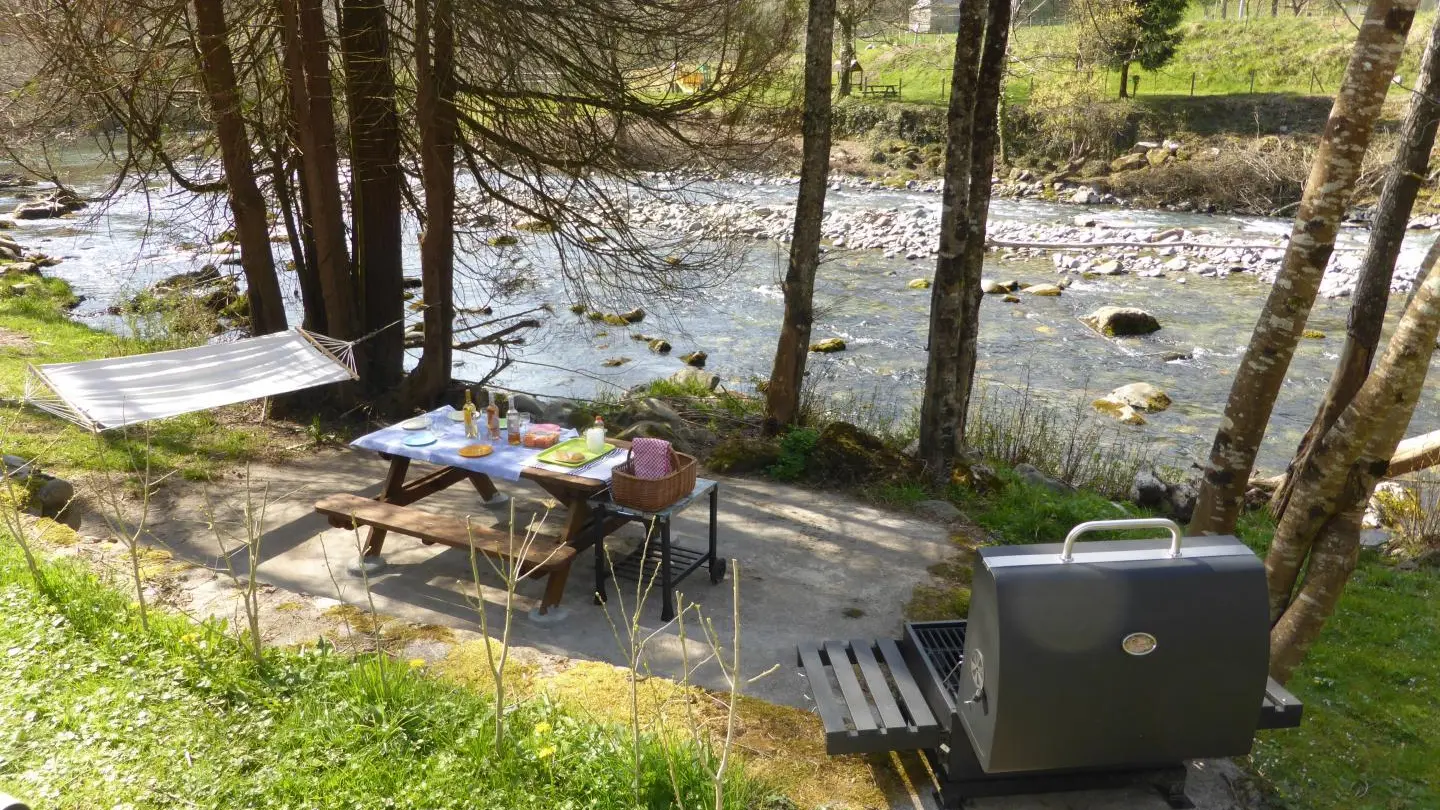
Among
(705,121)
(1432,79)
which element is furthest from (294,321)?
(1432,79)

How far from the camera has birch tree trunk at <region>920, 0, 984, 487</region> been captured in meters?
6.50

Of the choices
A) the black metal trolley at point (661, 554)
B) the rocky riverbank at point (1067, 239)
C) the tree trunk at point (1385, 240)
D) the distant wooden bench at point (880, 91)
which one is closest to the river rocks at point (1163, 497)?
the tree trunk at point (1385, 240)

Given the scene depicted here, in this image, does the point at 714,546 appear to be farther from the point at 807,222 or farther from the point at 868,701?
the point at 807,222

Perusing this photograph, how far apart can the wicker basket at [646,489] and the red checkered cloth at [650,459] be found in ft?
0.13

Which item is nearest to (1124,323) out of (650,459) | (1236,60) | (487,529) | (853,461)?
(853,461)

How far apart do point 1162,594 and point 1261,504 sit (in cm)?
601

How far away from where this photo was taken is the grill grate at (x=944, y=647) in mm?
3482

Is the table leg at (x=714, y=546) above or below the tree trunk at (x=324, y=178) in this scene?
below

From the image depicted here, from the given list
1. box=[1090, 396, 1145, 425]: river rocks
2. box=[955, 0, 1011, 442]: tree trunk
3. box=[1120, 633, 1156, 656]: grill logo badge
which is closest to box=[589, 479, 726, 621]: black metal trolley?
box=[1120, 633, 1156, 656]: grill logo badge

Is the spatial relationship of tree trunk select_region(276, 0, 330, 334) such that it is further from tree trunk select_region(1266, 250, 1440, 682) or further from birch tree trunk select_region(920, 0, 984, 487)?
tree trunk select_region(1266, 250, 1440, 682)

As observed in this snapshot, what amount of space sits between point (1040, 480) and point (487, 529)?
13.6 feet

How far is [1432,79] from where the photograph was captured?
5277mm

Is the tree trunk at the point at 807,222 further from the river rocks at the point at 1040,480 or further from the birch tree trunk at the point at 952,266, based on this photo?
the river rocks at the point at 1040,480

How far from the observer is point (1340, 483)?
3.72 meters
